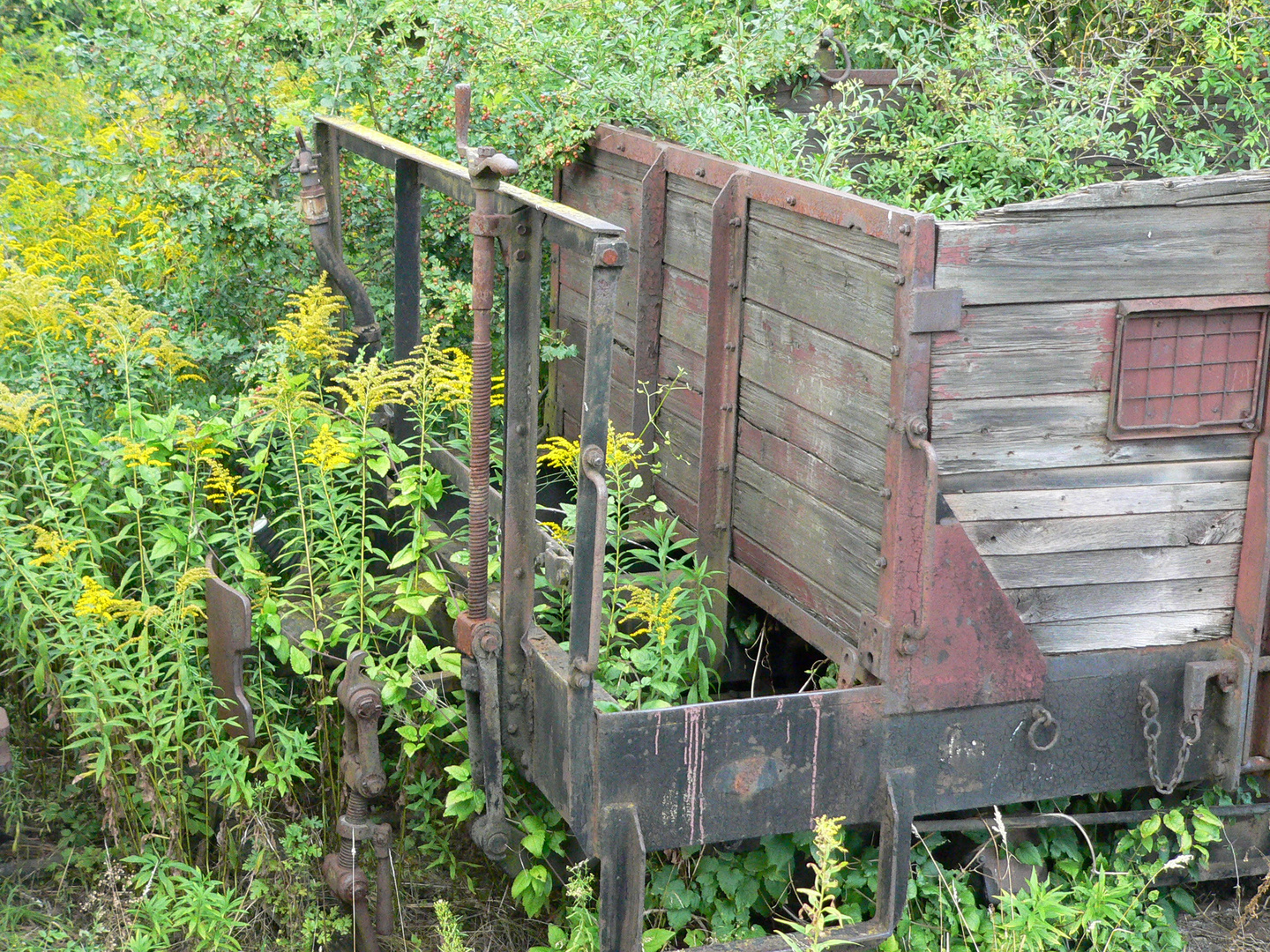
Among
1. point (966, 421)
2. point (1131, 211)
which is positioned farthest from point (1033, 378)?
point (1131, 211)

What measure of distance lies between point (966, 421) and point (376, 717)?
1827 millimetres

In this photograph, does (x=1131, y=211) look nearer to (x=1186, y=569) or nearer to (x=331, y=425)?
(x=1186, y=569)

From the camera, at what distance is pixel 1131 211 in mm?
2930

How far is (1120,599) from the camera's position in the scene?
10.4 feet

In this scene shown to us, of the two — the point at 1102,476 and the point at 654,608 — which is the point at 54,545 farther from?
the point at 1102,476

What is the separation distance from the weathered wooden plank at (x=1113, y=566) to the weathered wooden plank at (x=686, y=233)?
126cm

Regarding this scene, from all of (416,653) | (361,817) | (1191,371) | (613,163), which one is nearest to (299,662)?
(416,653)

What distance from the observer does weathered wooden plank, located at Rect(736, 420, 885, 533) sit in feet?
9.92

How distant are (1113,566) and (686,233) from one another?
63.8 inches

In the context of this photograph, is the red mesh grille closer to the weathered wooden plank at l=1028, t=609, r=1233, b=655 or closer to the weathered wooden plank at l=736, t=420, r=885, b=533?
the weathered wooden plank at l=1028, t=609, r=1233, b=655

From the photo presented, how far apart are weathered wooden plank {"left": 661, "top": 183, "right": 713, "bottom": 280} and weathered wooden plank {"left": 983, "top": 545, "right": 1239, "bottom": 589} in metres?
1.26

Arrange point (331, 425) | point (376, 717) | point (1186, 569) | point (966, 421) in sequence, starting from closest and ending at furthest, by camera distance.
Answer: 1. point (966, 421)
2. point (1186, 569)
3. point (376, 717)
4. point (331, 425)

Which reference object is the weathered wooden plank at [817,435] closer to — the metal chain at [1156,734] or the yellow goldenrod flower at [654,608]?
the yellow goldenrod flower at [654,608]

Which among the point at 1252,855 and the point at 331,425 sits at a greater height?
the point at 331,425
